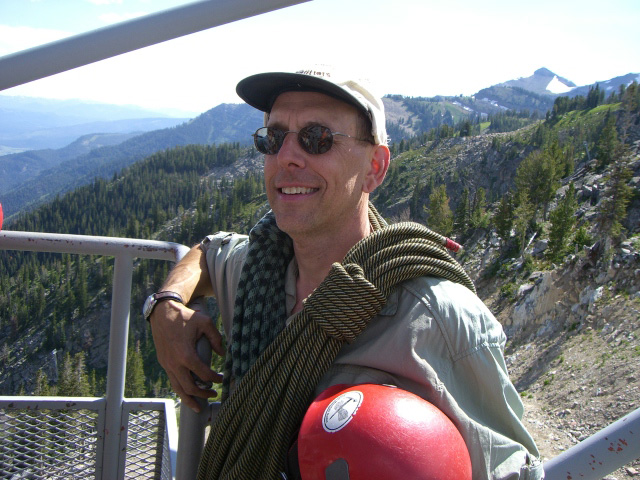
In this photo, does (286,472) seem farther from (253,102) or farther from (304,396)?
(253,102)

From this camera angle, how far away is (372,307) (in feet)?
6.02

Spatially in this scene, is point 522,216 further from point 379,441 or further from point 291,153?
point 379,441

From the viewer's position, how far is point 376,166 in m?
2.46

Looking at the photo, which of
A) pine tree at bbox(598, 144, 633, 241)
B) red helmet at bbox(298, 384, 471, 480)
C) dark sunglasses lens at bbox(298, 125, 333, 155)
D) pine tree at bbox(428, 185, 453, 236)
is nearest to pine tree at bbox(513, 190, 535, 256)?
pine tree at bbox(428, 185, 453, 236)

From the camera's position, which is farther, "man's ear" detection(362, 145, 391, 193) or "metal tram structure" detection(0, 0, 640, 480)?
"metal tram structure" detection(0, 0, 640, 480)

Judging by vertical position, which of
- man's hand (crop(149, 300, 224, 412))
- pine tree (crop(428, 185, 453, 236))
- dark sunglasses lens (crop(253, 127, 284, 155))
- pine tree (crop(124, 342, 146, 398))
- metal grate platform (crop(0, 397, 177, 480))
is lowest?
pine tree (crop(124, 342, 146, 398))

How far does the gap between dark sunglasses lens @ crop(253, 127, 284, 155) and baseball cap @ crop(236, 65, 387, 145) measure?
0.19 metres

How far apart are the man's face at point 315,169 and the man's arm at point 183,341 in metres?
0.58

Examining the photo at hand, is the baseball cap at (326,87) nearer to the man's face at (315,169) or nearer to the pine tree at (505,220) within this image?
the man's face at (315,169)

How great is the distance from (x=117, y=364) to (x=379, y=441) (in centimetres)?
177

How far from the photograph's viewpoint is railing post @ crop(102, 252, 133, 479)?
2.59m

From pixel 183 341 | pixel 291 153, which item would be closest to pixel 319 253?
pixel 291 153

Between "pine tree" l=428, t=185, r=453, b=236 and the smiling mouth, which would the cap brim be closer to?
the smiling mouth

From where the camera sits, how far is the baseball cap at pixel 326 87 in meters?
2.11
